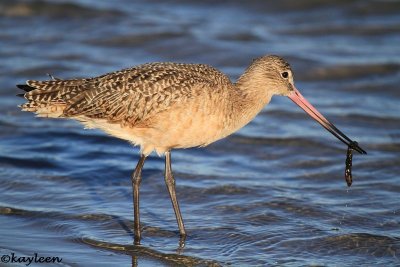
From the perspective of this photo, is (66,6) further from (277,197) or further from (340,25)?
(277,197)

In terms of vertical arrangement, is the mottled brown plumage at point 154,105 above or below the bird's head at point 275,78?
below

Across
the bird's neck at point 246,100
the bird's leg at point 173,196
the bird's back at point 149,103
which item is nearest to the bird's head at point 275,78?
the bird's neck at point 246,100

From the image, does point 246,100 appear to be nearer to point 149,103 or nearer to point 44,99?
point 149,103

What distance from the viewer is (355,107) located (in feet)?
36.4

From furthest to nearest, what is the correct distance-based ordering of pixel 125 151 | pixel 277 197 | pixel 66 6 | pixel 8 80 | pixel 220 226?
pixel 66 6 → pixel 8 80 → pixel 125 151 → pixel 277 197 → pixel 220 226

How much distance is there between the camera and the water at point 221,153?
7.39 m

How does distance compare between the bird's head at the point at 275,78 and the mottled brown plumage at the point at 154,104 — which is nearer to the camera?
the mottled brown plumage at the point at 154,104

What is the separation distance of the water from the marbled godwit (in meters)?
0.62

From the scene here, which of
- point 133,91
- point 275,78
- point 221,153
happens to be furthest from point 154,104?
point 221,153

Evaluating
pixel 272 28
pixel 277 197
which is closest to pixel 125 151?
pixel 277 197

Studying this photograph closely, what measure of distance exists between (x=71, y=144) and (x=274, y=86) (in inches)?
127

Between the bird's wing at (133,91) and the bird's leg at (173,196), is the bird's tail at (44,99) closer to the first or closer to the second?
the bird's wing at (133,91)

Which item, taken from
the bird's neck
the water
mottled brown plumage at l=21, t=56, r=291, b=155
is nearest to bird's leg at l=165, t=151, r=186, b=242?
the water

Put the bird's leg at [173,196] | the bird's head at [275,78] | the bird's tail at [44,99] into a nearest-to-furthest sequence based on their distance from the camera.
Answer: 1. the bird's leg at [173,196]
2. the bird's tail at [44,99]
3. the bird's head at [275,78]
